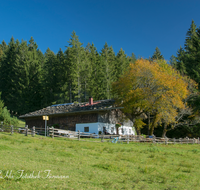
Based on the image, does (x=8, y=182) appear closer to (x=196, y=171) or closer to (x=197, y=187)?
(x=197, y=187)

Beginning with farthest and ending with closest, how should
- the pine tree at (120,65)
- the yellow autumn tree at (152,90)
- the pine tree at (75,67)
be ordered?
the pine tree at (120,65)
the pine tree at (75,67)
the yellow autumn tree at (152,90)

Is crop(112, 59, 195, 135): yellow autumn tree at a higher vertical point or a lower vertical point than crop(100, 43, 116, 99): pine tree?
lower

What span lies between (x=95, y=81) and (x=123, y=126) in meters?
18.7

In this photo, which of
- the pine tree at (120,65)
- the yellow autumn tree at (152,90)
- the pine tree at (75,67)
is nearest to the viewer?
the yellow autumn tree at (152,90)

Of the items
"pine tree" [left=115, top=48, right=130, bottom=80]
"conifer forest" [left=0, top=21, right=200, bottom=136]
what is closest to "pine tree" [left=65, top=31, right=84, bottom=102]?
"conifer forest" [left=0, top=21, right=200, bottom=136]

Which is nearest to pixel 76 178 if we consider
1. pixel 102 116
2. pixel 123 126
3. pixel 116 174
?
pixel 116 174

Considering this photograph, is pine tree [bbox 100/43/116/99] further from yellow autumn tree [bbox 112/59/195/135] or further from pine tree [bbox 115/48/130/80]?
yellow autumn tree [bbox 112/59/195/135]

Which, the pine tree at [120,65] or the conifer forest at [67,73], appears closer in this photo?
the conifer forest at [67,73]

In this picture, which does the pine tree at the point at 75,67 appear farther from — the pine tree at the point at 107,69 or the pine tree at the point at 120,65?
the pine tree at the point at 120,65

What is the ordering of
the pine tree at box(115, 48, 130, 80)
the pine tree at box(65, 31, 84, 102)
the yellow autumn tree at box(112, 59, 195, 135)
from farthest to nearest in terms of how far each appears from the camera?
the pine tree at box(115, 48, 130, 80) → the pine tree at box(65, 31, 84, 102) → the yellow autumn tree at box(112, 59, 195, 135)

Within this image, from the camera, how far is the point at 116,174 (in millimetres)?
8391

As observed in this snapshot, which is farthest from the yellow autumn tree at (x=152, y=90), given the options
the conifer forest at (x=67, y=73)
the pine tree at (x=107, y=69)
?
the pine tree at (x=107, y=69)

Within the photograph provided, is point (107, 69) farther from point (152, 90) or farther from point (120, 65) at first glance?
point (152, 90)

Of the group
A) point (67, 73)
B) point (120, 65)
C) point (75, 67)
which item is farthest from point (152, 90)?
point (120, 65)
